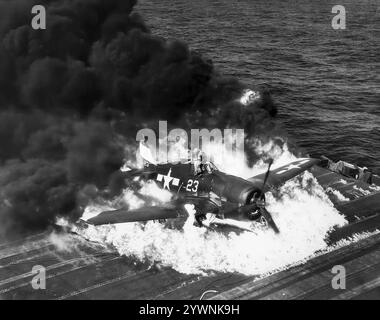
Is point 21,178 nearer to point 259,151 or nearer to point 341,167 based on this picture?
point 259,151

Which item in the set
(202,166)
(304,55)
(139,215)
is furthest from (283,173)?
(304,55)

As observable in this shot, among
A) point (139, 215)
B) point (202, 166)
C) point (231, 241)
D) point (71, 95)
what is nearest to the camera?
point (139, 215)

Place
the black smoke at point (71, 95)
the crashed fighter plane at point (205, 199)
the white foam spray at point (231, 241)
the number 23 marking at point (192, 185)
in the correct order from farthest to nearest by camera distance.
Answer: the black smoke at point (71, 95) → the number 23 marking at point (192, 185) → the white foam spray at point (231, 241) → the crashed fighter plane at point (205, 199)

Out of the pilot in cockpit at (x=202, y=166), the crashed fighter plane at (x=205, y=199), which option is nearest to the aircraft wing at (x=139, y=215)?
the crashed fighter plane at (x=205, y=199)

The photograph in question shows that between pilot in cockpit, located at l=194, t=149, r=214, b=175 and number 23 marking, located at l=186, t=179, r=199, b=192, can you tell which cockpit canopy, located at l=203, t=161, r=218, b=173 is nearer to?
pilot in cockpit, located at l=194, t=149, r=214, b=175

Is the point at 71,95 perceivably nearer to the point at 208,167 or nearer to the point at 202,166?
the point at 202,166

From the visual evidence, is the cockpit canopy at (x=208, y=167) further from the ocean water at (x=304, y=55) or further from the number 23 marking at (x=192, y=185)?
the ocean water at (x=304, y=55)
